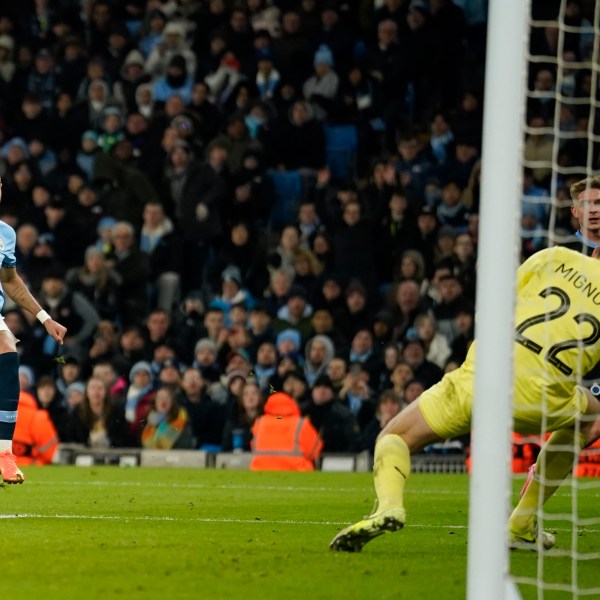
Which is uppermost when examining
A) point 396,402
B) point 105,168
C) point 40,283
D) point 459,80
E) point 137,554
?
point 459,80

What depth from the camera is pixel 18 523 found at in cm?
829

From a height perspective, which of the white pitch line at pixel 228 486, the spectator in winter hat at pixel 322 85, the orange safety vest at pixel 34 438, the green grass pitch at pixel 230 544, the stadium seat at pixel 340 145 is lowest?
the green grass pitch at pixel 230 544

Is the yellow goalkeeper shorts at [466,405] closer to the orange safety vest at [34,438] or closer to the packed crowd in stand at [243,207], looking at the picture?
the packed crowd in stand at [243,207]

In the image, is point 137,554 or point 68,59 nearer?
point 137,554

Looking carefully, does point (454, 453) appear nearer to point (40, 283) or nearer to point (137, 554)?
point (40, 283)

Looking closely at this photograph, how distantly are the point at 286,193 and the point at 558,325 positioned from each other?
459 inches

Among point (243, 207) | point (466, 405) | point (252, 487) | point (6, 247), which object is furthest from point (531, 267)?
point (243, 207)

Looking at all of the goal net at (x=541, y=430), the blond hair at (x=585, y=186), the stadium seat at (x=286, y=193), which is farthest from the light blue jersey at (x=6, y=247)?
the stadium seat at (x=286, y=193)

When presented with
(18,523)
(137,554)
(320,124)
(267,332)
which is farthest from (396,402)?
(137,554)

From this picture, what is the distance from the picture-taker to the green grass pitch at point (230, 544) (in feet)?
19.0

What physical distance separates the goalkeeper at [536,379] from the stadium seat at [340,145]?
11458mm

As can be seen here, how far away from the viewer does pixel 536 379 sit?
6891mm

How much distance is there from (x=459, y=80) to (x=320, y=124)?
70.8 inches

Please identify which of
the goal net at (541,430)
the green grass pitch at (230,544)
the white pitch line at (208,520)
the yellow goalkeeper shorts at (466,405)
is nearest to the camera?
the goal net at (541,430)
